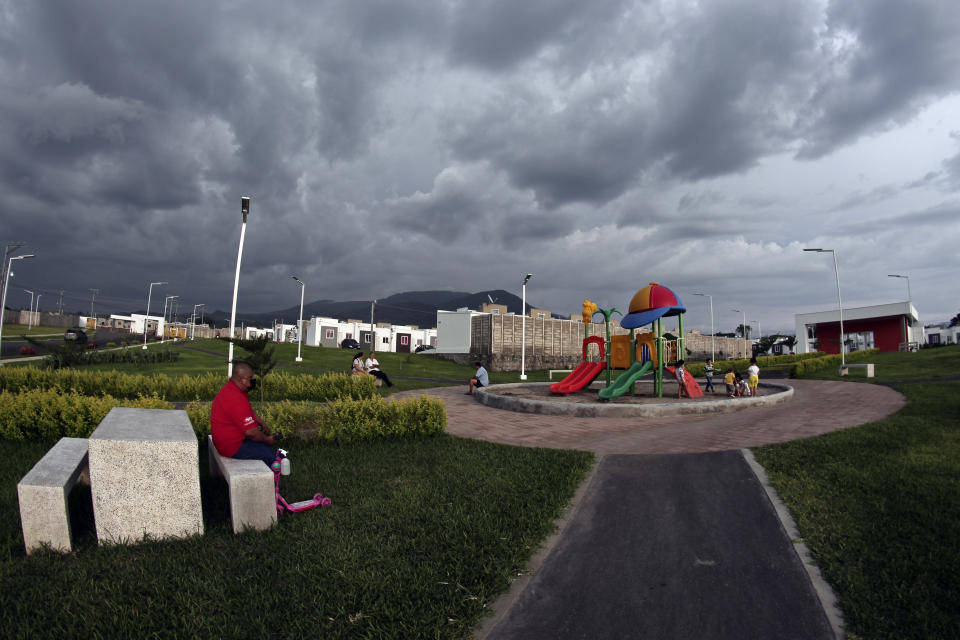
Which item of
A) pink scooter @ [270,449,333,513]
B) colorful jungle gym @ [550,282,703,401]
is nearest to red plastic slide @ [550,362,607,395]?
colorful jungle gym @ [550,282,703,401]

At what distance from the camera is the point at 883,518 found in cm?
443

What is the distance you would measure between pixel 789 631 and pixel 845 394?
15105 mm

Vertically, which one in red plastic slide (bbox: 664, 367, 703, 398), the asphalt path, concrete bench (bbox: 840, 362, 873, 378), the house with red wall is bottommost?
the asphalt path

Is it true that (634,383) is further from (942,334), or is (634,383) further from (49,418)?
(942,334)

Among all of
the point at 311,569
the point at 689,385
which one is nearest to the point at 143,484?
the point at 311,569

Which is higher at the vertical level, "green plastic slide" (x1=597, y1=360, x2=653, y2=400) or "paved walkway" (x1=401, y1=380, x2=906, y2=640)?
"green plastic slide" (x1=597, y1=360, x2=653, y2=400)

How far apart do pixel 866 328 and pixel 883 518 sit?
5806cm

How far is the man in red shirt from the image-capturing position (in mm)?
4965

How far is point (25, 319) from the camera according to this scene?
70.8m

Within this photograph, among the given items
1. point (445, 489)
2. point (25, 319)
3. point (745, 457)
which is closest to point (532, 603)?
point (445, 489)

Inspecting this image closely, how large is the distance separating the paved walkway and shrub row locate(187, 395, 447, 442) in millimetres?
3151

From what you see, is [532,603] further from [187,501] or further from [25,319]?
[25,319]

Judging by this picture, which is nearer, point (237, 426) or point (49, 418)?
point (237, 426)

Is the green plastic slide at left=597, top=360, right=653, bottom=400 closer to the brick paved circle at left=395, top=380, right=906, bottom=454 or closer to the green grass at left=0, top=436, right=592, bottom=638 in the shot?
the brick paved circle at left=395, top=380, right=906, bottom=454
